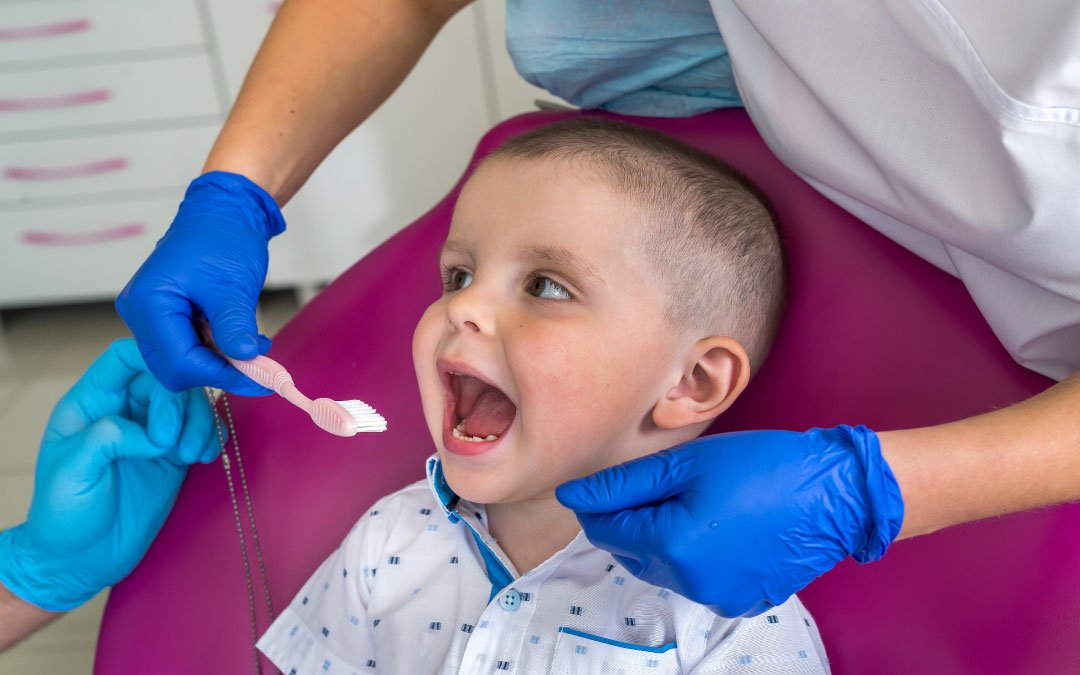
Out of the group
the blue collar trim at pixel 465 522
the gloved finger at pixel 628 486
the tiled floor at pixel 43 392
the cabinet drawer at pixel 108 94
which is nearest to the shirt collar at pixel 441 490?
the blue collar trim at pixel 465 522

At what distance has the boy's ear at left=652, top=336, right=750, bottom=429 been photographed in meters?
0.86

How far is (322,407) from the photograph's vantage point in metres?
0.81

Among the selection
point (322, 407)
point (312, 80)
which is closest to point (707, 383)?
point (322, 407)

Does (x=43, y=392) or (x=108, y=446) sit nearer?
(x=108, y=446)

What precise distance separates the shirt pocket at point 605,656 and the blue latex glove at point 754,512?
113 millimetres

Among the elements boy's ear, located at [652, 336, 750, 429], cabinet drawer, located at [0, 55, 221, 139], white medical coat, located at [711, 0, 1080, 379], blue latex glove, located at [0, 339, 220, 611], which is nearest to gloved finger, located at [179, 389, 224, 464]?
blue latex glove, located at [0, 339, 220, 611]

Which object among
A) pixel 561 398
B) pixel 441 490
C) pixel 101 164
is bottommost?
pixel 441 490

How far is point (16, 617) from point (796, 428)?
2.63ft

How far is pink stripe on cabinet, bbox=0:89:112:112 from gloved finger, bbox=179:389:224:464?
65.5 inches

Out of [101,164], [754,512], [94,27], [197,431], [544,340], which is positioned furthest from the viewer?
[101,164]

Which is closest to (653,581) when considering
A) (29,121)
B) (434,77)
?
(434,77)

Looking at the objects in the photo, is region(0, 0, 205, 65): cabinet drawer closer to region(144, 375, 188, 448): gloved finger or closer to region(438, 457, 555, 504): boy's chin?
region(144, 375, 188, 448): gloved finger

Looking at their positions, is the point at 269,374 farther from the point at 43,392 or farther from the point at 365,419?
the point at 43,392

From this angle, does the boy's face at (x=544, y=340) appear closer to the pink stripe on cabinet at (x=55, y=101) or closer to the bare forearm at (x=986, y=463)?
the bare forearm at (x=986, y=463)
